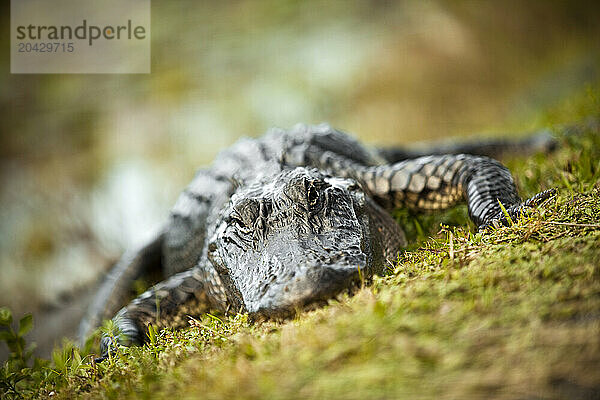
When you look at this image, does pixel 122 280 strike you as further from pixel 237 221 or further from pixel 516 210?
pixel 516 210

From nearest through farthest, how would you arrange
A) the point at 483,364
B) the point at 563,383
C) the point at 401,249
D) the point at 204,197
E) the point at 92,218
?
the point at 563,383 → the point at 483,364 → the point at 401,249 → the point at 204,197 → the point at 92,218

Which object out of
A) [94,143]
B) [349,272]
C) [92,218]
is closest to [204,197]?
[349,272]

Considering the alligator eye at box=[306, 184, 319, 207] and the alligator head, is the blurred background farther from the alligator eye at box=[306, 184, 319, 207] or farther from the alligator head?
the alligator eye at box=[306, 184, 319, 207]

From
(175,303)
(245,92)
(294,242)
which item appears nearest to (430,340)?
(294,242)

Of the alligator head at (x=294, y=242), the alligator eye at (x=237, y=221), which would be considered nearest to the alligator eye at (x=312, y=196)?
the alligator head at (x=294, y=242)

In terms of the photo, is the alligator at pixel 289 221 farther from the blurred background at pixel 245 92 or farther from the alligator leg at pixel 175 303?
the blurred background at pixel 245 92

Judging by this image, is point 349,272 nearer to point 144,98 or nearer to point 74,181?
A: point 74,181
